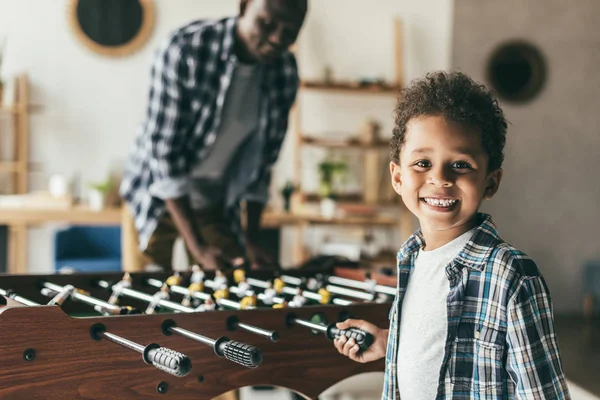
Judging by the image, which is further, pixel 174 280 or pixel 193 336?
pixel 174 280

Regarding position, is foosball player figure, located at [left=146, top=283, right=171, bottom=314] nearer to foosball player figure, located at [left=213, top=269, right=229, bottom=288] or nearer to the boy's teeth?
foosball player figure, located at [left=213, top=269, right=229, bottom=288]

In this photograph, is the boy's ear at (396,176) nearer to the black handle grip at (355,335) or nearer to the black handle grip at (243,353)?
the black handle grip at (355,335)

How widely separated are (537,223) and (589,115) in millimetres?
1046

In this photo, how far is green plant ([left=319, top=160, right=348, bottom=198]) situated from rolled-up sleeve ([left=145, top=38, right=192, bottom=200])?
9.74ft

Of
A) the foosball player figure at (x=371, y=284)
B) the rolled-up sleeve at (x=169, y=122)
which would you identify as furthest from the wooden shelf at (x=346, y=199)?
the foosball player figure at (x=371, y=284)

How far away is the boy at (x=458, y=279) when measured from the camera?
107 cm

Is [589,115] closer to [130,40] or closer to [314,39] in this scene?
[314,39]

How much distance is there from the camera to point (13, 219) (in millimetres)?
4477

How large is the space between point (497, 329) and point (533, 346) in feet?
0.20

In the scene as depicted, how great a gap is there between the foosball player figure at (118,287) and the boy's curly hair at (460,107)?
858mm

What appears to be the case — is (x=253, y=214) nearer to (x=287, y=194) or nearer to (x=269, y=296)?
(x=269, y=296)

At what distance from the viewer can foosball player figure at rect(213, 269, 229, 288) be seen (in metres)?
1.85

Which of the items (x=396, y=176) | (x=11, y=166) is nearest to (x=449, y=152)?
(x=396, y=176)

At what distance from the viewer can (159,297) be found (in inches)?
67.1
